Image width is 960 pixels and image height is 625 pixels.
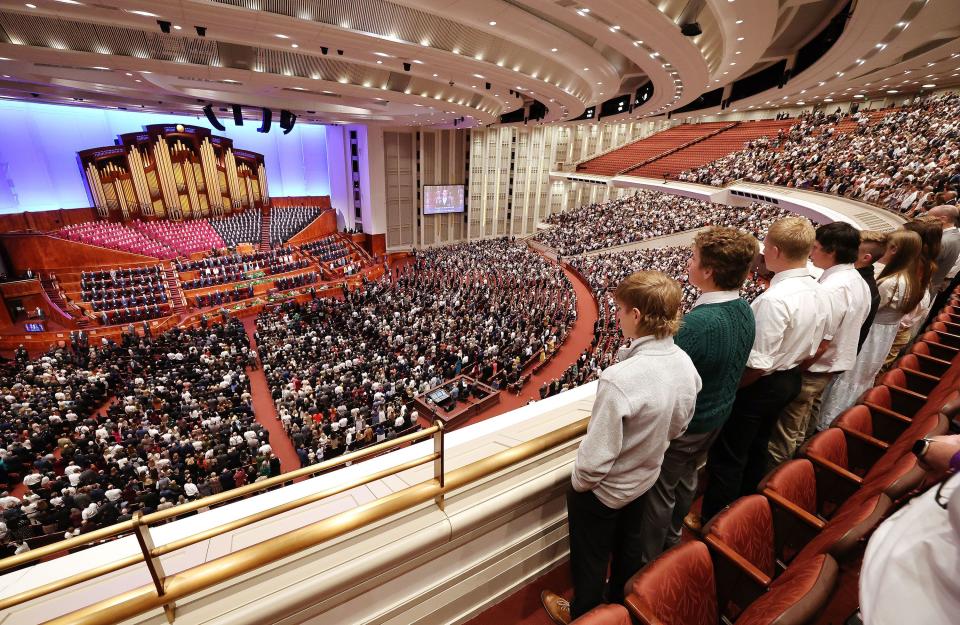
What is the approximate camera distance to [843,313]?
2.28 metres

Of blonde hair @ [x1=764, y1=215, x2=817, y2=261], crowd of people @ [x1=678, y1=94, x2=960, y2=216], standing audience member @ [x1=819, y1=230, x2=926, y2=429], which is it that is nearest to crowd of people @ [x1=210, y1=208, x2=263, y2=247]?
crowd of people @ [x1=678, y1=94, x2=960, y2=216]

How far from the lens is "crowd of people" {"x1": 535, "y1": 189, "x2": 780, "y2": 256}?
23.2m

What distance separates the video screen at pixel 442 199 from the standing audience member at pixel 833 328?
24.9 m

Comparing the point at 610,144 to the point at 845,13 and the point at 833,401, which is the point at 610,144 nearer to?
the point at 845,13

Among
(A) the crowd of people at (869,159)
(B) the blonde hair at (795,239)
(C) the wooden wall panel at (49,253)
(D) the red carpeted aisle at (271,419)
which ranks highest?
(A) the crowd of people at (869,159)

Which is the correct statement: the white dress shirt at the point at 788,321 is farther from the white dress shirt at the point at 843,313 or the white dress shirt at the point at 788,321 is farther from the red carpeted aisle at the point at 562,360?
the red carpeted aisle at the point at 562,360

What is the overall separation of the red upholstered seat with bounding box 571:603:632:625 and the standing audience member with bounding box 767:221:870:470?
5.85 ft

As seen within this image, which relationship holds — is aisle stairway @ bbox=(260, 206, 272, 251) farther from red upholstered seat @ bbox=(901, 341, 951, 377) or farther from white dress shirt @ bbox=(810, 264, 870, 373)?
red upholstered seat @ bbox=(901, 341, 951, 377)

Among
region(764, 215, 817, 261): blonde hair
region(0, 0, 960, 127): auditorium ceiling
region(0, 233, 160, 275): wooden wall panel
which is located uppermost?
region(0, 0, 960, 127): auditorium ceiling

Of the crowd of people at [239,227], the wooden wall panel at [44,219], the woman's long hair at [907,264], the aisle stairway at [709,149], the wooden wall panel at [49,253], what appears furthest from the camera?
the aisle stairway at [709,149]

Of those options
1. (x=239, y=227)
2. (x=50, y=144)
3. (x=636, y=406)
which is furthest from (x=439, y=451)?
(x=50, y=144)

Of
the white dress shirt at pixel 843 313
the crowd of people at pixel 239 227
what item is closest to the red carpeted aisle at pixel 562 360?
the white dress shirt at pixel 843 313

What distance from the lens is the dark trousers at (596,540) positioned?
1629 mm

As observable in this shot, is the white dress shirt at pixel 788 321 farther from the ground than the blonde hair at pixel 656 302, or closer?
closer
